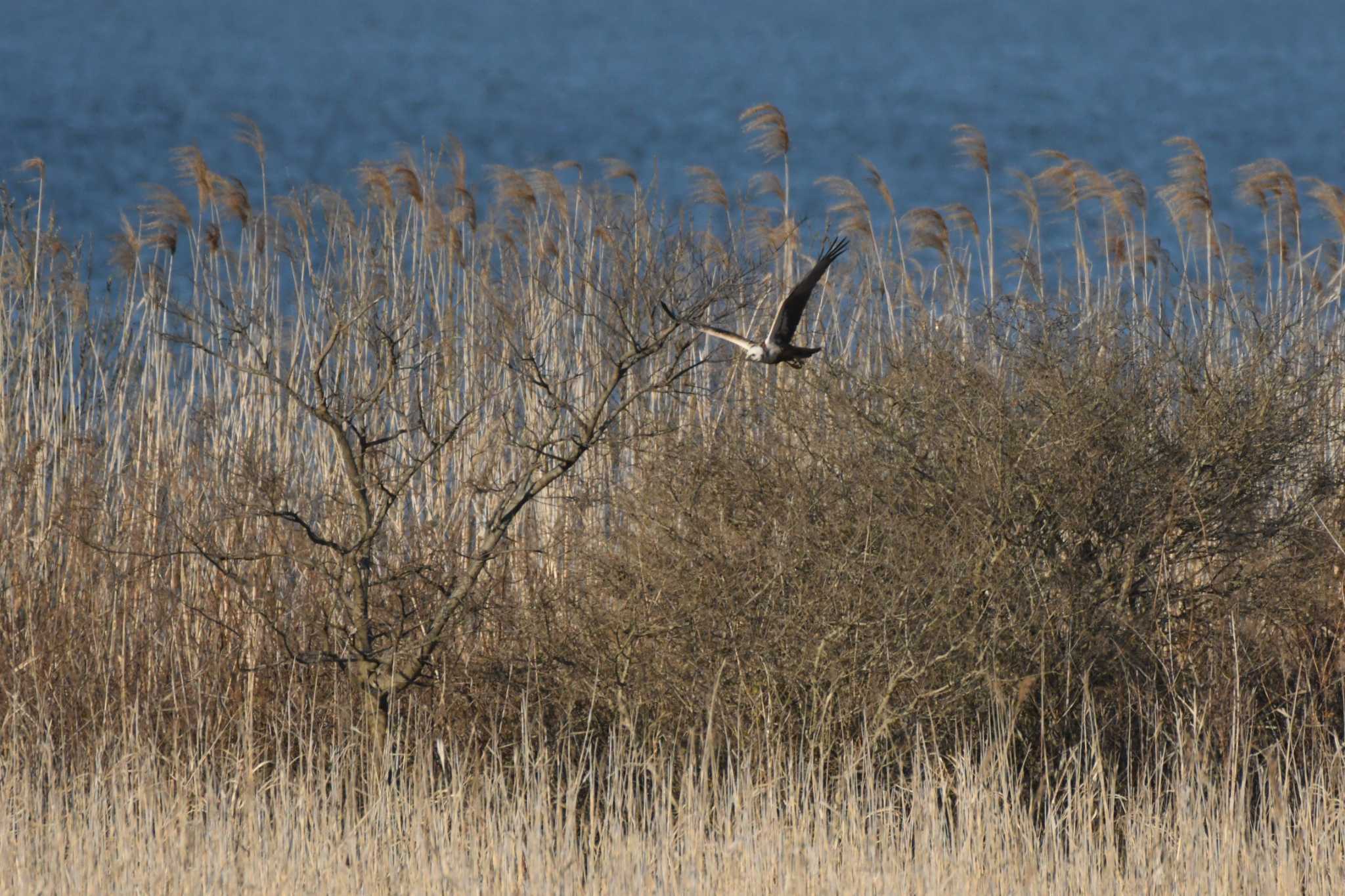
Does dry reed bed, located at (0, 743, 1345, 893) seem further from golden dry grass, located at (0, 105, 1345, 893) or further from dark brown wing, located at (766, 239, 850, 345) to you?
dark brown wing, located at (766, 239, 850, 345)

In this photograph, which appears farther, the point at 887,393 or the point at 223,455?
the point at 223,455

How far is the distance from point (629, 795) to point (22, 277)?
4.83 meters

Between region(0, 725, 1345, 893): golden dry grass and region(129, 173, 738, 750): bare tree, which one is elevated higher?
region(129, 173, 738, 750): bare tree

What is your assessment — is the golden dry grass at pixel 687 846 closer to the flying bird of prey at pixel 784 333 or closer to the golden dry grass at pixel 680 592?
the golden dry grass at pixel 680 592

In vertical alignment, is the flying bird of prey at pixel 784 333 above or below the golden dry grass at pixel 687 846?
above

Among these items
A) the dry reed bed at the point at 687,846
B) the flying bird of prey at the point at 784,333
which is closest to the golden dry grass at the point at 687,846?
the dry reed bed at the point at 687,846

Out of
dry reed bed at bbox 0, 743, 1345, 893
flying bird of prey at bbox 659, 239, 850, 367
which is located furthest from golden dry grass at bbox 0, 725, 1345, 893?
flying bird of prey at bbox 659, 239, 850, 367

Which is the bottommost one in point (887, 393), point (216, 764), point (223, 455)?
point (216, 764)

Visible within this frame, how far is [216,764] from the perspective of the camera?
6.64 metres

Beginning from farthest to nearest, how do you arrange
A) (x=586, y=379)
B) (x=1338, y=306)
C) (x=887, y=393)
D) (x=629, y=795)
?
(x=586, y=379)
(x=1338, y=306)
(x=887, y=393)
(x=629, y=795)

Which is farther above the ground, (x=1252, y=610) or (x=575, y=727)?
(x=1252, y=610)

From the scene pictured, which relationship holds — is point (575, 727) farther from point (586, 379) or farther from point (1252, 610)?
point (1252, 610)

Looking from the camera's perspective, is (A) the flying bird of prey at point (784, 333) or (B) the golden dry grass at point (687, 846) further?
(A) the flying bird of prey at point (784, 333)

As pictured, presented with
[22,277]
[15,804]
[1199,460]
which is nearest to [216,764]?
[15,804]
